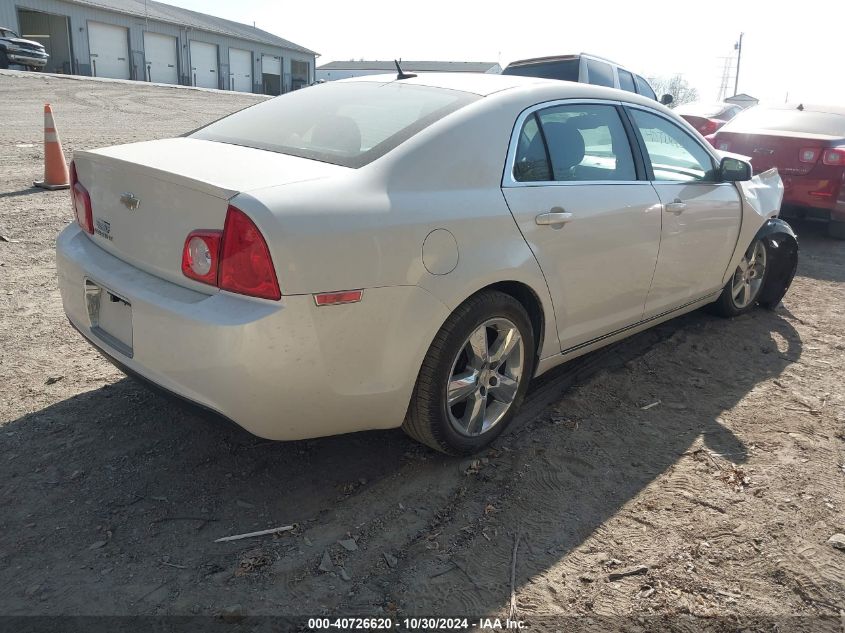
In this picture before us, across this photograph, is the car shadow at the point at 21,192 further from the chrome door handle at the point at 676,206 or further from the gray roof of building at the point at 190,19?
the gray roof of building at the point at 190,19

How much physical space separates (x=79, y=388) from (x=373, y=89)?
7.06 ft

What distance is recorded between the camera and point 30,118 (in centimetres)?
1227

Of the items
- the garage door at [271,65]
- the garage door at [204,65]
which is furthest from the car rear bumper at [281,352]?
the garage door at [271,65]

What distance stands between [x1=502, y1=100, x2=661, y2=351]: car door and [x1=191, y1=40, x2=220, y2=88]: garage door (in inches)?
1474

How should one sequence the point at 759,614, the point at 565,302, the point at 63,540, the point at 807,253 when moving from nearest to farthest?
1. the point at 759,614
2. the point at 63,540
3. the point at 565,302
4. the point at 807,253

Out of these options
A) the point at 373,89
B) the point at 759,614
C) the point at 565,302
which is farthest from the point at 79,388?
the point at 759,614

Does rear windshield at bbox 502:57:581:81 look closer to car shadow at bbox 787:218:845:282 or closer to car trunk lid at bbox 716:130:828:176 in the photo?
car trunk lid at bbox 716:130:828:176

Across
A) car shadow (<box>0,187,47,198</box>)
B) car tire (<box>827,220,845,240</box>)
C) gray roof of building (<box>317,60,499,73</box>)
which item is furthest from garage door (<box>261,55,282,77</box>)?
car tire (<box>827,220,845,240</box>)

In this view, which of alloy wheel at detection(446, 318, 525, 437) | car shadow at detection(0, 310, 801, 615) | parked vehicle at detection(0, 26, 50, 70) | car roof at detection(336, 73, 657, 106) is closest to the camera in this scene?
car shadow at detection(0, 310, 801, 615)

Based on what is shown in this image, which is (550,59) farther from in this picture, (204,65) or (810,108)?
(204,65)

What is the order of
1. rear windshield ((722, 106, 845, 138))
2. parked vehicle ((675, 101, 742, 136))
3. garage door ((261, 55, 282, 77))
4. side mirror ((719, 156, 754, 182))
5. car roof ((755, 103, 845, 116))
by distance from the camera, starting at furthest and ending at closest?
1. garage door ((261, 55, 282, 77))
2. parked vehicle ((675, 101, 742, 136))
3. car roof ((755, 103, 845, 116))
4. rear windshield ((722, 106, 845, 138))
5. side mirror ((719, 156, 754, 182))

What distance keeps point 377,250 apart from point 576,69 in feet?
26.4

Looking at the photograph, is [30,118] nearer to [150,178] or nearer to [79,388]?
[79,388]

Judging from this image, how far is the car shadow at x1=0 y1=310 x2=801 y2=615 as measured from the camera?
231 cm
